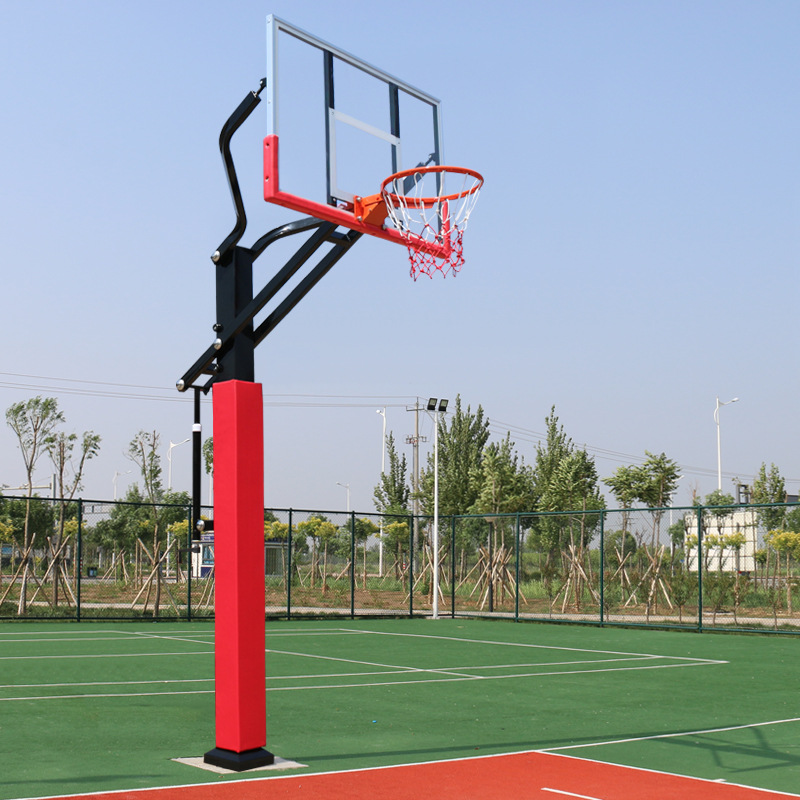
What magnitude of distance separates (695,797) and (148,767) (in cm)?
364

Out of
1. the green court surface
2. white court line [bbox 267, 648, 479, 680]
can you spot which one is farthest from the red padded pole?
white court line [bbox 267, 648, 479, 680]

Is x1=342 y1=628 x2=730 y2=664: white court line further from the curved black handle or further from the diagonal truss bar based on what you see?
the curved black handle

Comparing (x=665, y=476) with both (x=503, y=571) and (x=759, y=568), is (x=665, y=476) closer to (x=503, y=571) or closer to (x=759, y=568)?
(x=759, y=568)

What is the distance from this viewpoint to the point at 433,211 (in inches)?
321

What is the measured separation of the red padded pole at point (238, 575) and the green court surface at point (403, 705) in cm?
39

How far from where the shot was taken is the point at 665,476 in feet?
95.9

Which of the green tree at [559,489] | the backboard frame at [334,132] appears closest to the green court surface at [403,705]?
the backboard frame at [334,132]

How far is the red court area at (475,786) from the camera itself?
19.4ft

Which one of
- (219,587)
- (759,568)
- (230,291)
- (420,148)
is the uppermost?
(420,148)

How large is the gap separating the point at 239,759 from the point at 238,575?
1212 mm

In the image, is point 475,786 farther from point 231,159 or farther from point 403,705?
point 231,159

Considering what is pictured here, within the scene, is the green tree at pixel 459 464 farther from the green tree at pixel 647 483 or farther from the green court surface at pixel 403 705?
the green court surface at pixel 403 705

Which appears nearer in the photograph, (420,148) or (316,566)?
(420,148)

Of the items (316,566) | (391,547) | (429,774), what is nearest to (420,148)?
(429,774)
